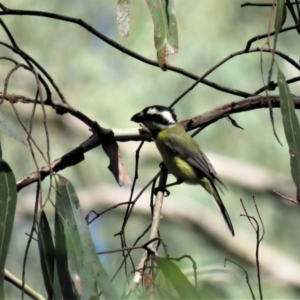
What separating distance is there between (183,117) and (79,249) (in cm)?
453

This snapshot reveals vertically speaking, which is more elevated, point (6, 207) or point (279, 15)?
point (279, 15)

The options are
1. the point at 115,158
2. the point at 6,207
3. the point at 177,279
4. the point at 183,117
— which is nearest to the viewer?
the point at 177,279

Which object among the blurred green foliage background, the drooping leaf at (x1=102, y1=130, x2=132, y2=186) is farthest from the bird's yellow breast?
the blurred green foliage background

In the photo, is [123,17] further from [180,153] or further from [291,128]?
[180,153]

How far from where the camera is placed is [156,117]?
328 centimetres

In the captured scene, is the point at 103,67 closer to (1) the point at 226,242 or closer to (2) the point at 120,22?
(1) the point at 226,242

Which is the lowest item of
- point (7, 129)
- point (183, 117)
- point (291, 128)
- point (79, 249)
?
point (79, 249)

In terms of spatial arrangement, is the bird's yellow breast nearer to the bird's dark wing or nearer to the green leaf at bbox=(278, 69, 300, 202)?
the bird's dark wing

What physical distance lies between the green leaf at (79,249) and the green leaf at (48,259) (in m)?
0.05

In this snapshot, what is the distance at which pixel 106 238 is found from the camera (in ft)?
21.1

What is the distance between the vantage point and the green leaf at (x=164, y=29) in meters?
1.85

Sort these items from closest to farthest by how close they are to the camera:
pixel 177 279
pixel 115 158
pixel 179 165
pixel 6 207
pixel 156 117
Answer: pixel 177 279
pixel 6 207
pixel 115 158
pixel 179 165
pixel 156 117

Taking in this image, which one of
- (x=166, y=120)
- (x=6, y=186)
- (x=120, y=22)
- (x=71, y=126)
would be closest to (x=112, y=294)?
(x=6, y=186)

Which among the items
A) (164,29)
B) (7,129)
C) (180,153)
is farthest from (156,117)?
(7,129)
